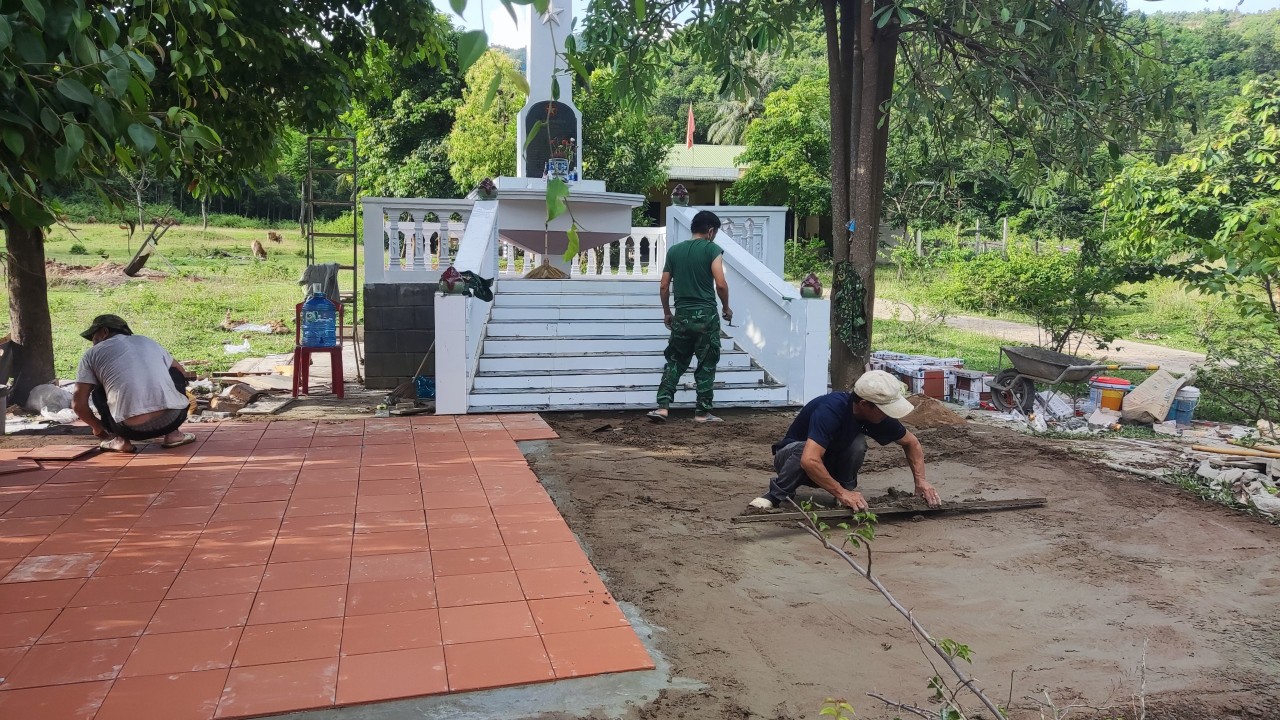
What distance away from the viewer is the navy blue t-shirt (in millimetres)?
5328

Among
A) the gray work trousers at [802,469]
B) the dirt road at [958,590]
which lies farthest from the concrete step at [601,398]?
the gray work trousers at [802,469]

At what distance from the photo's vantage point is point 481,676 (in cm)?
350

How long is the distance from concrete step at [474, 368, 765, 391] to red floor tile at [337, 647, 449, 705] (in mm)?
5492

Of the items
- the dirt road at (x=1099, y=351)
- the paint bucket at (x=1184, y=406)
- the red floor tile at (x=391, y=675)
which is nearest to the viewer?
the red floor tile at (x=391, y=675)

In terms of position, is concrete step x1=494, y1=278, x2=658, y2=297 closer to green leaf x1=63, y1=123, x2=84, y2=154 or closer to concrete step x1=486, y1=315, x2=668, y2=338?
concrete step x1=486, y1=315, x2=668, y2=338

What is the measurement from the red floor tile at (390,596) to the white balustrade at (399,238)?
20.3ft

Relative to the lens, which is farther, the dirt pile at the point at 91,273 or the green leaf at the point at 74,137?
the dirt pile at the point at 91,273

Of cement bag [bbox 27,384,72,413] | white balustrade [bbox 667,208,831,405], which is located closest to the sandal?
cement bag [bbox 27,384,72,413]

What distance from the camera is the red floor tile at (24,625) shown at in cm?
376

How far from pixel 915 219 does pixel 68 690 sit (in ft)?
90.1

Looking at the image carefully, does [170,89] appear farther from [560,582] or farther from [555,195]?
[555,195]

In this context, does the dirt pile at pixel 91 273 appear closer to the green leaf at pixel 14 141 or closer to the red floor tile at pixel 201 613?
the red floor tile at pixel 201 613

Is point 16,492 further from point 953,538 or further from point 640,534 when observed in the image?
point 953,538

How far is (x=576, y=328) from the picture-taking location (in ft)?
34.4
